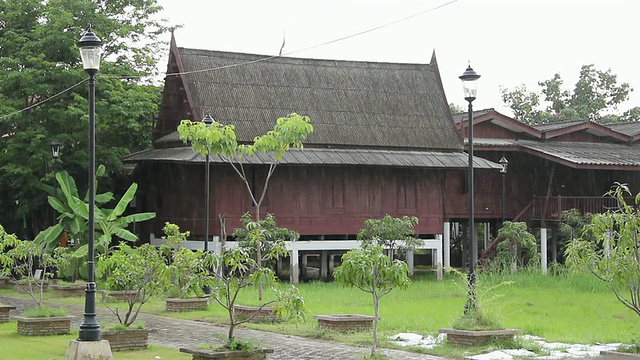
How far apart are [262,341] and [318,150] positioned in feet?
57.9

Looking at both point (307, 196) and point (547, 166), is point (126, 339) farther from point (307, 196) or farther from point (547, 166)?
point (547, 166)

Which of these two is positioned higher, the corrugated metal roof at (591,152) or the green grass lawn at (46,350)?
the corrugated metal roof at (591,152)

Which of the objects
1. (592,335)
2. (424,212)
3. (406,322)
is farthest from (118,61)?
(592,335)

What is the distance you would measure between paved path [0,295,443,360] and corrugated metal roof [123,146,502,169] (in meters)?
8.91

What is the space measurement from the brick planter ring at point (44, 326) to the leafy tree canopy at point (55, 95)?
46.8ft

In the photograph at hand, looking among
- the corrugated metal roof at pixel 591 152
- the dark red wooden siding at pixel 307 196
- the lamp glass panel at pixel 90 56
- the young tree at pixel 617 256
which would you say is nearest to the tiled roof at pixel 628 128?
the corrugated metal roof at pixel 591 152

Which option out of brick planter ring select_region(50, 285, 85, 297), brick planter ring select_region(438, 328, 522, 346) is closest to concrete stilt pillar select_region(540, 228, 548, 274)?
brick planter ring select_region(50, 285, 85, 297)

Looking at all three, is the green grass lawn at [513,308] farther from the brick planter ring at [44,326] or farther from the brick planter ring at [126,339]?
the brick planter ring at [44,326]

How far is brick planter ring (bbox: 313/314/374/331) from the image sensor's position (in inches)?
707

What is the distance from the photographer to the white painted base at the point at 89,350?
45.4 feet

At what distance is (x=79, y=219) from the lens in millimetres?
31016

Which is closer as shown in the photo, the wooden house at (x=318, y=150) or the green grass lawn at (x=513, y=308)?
the green grass lawn at (x=513, y=308)

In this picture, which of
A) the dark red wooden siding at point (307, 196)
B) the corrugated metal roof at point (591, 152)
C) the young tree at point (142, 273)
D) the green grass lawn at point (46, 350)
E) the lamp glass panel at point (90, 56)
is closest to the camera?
the lamp glass panel at point (90, 56)

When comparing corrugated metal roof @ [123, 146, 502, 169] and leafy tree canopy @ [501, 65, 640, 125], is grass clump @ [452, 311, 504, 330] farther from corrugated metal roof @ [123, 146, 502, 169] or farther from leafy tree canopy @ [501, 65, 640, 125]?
leafy tree canopy @ [501, 65, 640, 125]
